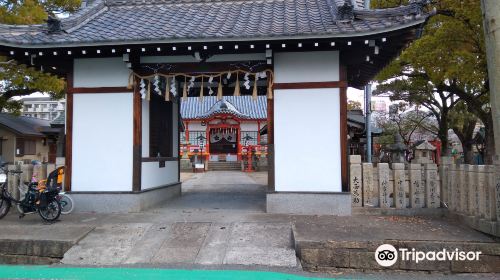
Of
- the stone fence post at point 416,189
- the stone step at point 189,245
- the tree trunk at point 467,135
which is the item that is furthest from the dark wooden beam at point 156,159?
the tree trunk at point 467,135

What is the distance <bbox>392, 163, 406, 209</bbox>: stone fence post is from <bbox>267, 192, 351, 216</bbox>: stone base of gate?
3.80 ft

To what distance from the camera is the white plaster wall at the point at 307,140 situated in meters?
8.31

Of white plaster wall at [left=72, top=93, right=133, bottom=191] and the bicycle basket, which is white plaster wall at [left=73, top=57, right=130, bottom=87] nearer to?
white plaster wall at [left=72, top=93, right=133, bottom=191]

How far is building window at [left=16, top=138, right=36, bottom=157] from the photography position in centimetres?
3212

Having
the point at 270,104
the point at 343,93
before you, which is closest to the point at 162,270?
the point at 270,104

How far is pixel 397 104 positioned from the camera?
32.7 m

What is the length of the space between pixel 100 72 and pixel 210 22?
2902 millimetres

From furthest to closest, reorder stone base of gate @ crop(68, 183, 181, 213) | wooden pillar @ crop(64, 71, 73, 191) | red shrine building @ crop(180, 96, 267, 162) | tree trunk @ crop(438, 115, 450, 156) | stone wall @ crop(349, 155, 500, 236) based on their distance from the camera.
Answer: red shrine building @ crop(180, 96, 267, 162), tree trunk @ crop(438, 115, 450, 156), wooden pillar @ crop(64, 71, 73, 191), stone base of gate @ crop(68, 183, 181, 213), stone wall @ crop(349, 155, 500, 236)

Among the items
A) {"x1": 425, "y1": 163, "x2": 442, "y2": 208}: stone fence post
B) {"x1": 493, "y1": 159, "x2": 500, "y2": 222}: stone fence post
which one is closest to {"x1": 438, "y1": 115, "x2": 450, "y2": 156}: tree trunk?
{"x1": 425, "y1": 163, "x2": 442, "y2": 208}: stone fence post

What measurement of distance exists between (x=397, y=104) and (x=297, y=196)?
2745 cm

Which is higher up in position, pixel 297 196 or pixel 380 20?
pixel 380 20

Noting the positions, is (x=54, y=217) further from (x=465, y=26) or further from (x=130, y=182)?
(x=465, y=26)

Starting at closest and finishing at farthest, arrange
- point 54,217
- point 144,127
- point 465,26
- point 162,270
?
point 162,270 → point 54,217 → point 144,127 → point 465,26

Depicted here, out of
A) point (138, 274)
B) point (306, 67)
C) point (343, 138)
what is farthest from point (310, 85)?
point (138, 274)
